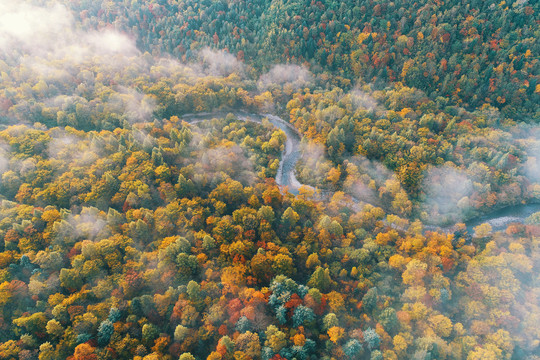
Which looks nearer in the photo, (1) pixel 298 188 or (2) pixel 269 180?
(2) pixel 269 180

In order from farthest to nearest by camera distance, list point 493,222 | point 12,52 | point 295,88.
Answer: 1. point 295,88
2. point 12,52
3. point 493,222

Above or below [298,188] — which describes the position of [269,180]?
above

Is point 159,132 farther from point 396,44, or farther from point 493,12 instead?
point 493,12

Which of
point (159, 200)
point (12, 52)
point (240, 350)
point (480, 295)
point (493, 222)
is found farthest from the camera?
point (12, 52)

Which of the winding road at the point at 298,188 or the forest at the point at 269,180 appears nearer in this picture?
the forest at the point at 269,180

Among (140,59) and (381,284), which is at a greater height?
(140,59)

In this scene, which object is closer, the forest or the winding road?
the forest

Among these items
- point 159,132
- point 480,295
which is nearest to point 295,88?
point 159,132

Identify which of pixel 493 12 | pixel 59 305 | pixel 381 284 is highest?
pixel 493 12
